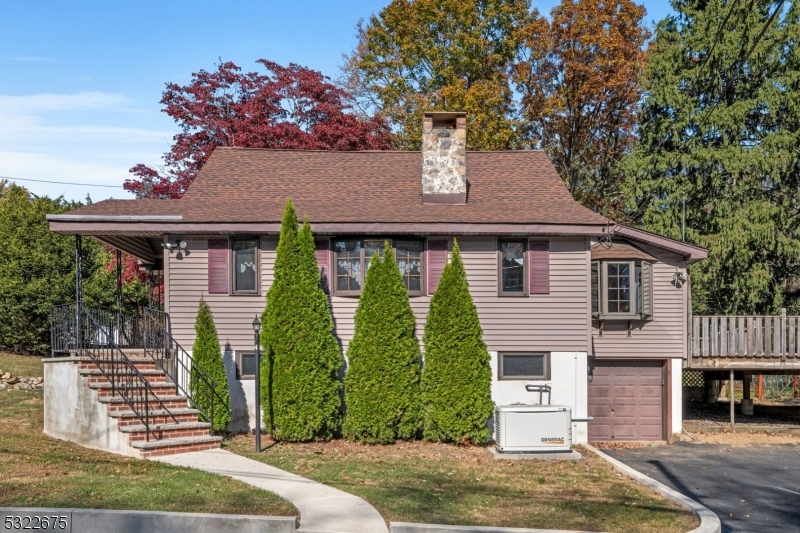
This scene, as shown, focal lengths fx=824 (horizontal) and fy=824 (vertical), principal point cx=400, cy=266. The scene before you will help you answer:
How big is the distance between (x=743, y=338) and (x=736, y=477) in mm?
5908

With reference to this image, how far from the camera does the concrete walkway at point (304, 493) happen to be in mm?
8828

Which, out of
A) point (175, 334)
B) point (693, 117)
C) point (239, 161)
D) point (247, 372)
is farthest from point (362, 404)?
point (693, 117)

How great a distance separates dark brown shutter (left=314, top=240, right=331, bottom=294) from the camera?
15.9m

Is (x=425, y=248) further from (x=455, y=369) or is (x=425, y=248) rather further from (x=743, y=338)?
(x=743, y=338)

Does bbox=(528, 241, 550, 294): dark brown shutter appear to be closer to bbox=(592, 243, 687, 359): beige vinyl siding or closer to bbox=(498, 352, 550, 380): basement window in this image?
bbox=(498, 352, 550, 380): basement window

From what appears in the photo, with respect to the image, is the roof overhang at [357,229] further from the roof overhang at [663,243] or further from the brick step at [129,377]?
the brick step at [129,377]

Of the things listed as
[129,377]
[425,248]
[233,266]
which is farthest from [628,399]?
[129,377]

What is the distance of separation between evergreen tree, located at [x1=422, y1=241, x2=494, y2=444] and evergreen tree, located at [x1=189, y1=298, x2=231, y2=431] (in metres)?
3.64

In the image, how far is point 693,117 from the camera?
2575 centimetres

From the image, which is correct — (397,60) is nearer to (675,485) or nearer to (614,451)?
(614,451)

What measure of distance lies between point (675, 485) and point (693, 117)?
16.0 metres

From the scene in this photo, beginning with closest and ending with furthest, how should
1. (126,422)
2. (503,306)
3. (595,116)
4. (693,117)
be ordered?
1. (126,422)
2. (503,306)
3. (693,117)
4. (595,116)

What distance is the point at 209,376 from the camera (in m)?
Result: 14.6

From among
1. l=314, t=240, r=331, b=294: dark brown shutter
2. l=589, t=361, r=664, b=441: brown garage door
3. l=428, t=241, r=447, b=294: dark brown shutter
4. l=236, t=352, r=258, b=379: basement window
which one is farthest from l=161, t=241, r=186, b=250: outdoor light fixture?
l=589, t=361, r=664, b=441: brown garage door
